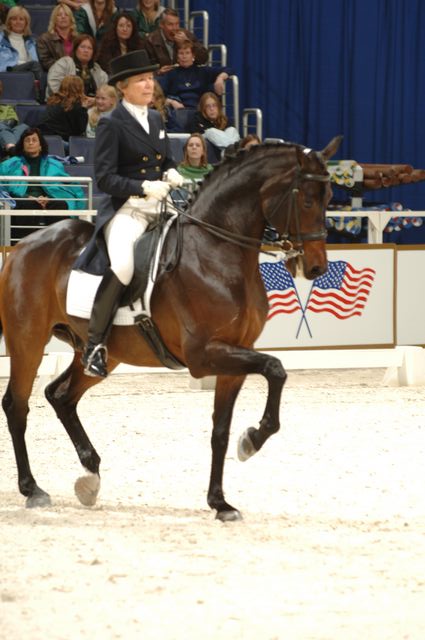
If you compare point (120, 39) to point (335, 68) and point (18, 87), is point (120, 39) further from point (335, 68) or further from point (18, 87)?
point (335, 68)

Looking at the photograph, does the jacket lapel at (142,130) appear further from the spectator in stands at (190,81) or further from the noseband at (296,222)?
the spectator in stands at (190,81)

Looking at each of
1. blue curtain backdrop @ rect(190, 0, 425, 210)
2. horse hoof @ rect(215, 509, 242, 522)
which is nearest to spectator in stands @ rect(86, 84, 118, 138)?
blue curtain backdrop @ rect(190, 0, 425, 210)

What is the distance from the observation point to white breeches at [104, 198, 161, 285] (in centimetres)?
565

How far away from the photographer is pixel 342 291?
1026 cm

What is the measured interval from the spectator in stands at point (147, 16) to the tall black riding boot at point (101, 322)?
333 inches

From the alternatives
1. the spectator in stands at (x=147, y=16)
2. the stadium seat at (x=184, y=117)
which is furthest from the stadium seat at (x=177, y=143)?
the spectator in stands at (x=147, y=16)

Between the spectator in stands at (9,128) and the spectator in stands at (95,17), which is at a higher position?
the spectator in stands at (95,17)

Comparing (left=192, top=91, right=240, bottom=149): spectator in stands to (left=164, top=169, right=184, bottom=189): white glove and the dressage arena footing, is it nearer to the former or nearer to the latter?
the dressage arena footing

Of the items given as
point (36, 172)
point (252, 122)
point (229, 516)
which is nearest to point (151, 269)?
point (229, 516)

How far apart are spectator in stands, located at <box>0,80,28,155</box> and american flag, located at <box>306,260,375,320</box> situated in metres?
3.23

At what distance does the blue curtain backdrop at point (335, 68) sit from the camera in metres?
14.6

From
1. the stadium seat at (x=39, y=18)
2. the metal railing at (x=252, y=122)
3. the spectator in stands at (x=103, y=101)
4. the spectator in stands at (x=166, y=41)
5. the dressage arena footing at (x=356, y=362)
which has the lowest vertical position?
the dressage arena footing at (x=356, y=362)

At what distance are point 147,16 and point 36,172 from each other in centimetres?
338

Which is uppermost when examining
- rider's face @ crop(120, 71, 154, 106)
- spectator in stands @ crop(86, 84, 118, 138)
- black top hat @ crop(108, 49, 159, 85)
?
black top hat @ crop(108, 49, 159, 85)
